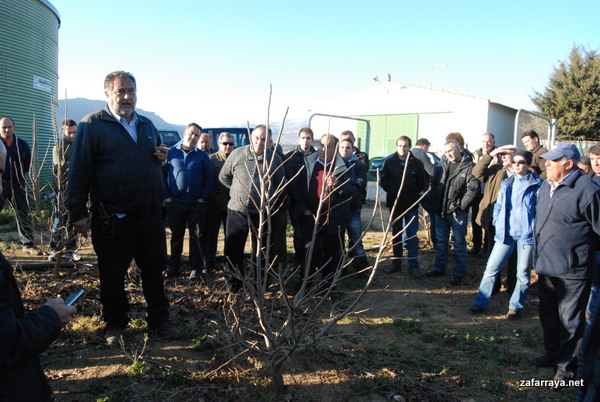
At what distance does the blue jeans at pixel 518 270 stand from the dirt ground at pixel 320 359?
0.21 metres

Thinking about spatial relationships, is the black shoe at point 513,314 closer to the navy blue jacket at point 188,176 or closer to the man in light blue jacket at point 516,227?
the man in light blue jacket at point 516,227

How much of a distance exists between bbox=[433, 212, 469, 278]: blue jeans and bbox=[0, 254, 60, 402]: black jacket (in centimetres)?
507

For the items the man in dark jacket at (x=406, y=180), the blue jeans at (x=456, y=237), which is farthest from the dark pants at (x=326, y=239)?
the blue jeans at (x=456, y=237)

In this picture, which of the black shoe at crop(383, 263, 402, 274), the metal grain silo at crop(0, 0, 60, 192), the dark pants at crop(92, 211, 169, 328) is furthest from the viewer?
the metal grain silo at crop(0, 0, 60, 192)

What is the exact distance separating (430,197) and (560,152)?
3.15 meters

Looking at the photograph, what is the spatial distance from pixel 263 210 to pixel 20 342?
246 centimetres

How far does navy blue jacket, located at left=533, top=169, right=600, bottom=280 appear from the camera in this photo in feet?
10.7

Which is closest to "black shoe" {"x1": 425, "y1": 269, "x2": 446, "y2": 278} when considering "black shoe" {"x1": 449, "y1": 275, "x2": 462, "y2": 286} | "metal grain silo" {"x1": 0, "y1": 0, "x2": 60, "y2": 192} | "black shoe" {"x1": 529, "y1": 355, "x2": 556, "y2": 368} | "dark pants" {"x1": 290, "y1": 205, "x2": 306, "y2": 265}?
"black shoe" {"x1": 449, "y1": 275, "x2": 462, "y2": 286}

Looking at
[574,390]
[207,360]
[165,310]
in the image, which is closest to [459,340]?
[574,390]

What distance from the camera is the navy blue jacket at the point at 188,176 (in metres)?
5.43

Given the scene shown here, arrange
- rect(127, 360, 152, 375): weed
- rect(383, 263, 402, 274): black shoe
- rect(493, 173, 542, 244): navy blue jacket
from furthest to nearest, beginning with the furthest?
rect(383, 263, 402, 274): black shoe → rect(493, 173, 542, 244): navy blue jacket → rect(127, 360, 152, 375): weed

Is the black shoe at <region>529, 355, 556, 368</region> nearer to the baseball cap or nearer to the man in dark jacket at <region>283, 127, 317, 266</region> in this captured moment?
the baseball cap

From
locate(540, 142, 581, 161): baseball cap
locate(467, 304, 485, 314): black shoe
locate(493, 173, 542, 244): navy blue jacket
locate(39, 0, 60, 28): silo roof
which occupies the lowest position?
locate(467, 304, 485, 314): black shoe

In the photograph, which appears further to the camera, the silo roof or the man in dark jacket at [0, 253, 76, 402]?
the silo roof
